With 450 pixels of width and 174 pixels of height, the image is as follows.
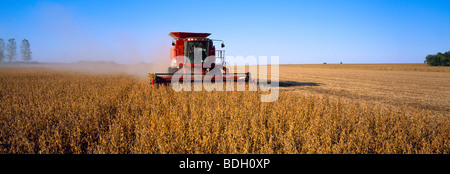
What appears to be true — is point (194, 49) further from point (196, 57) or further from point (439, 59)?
point (439, 59)

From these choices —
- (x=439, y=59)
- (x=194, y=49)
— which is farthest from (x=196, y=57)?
(x=439, y=59)

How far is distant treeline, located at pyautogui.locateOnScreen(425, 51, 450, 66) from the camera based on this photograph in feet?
161

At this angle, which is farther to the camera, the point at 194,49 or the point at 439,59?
the point at 439,59

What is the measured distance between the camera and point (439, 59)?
5041cm

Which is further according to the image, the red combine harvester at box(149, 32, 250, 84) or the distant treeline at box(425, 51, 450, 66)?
the distant treeline at box(425, 51, 450, 66)

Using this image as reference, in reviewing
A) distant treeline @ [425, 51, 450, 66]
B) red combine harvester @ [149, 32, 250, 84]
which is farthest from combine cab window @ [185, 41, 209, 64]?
distant treeline @ [425, 51, 450, 66]

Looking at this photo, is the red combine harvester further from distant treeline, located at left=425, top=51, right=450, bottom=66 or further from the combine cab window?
distant treeline, located at left=425, top=51, right=450, bottom=66

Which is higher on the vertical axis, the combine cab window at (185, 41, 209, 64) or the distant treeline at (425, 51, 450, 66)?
the distant treeline at (425, 51, 450, 66)

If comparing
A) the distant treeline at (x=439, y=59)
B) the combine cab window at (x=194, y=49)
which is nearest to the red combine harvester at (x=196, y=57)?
the combine cab window at (x=194, y=49)
